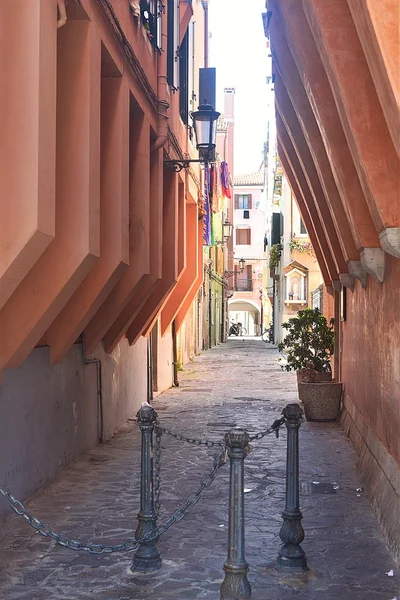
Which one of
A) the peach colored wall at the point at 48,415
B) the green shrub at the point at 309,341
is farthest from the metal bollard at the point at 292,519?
the green shrub at the point at 309,341

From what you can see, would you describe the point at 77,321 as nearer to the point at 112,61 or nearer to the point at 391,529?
the point at 112,61

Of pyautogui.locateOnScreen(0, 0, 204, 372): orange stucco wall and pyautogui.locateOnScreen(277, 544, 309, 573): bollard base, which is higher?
pyautogui.locateOnScreen(0, 0, 204, 372): orange stucco wall

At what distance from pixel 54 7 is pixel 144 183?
448 cm

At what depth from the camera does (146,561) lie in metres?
5.43

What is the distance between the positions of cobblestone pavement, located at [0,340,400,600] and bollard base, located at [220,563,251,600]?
178 millimetres

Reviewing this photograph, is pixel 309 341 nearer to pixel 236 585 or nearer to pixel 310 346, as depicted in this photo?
pixel 310 346

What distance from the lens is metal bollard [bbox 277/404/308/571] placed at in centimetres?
546

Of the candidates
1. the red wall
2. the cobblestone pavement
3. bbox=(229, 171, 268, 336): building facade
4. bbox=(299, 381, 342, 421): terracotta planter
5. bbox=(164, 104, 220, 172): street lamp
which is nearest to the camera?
the cobblestone pavement

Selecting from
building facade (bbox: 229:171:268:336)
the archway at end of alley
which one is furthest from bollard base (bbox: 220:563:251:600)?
the archway at end of alley

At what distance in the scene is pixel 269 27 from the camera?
9.82 metres

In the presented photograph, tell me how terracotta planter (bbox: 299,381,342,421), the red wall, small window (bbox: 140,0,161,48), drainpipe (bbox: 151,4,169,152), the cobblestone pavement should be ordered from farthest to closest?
1. terracotta planter (bbox: 299,381,342,421)
2. drainpipe (bbox: 151,4,169,152)
3. small window (bbox: 140,0,161,48)
4. the red wall
5. the cobblestone pavement

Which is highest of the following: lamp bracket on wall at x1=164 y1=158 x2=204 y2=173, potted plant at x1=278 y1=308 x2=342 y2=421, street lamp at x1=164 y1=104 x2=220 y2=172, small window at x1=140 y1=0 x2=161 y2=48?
small window at x1=140 y1=0 x2=161 y2=48

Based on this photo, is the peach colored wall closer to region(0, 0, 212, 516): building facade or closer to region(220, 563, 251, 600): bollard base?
region(0, 0, 212, 516): building facade

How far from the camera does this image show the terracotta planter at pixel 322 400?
509 inches
